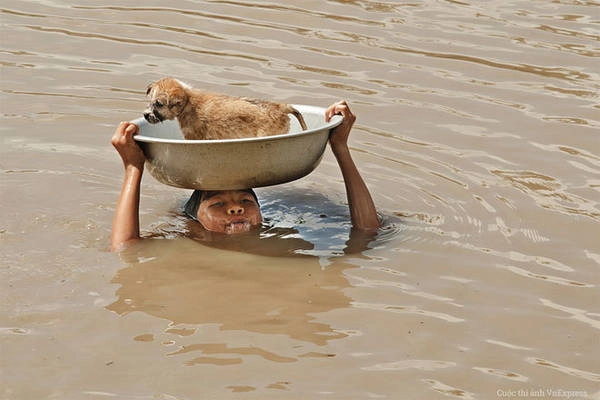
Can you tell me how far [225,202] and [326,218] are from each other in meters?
0.66

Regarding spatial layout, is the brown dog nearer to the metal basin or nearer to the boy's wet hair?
the metal basin

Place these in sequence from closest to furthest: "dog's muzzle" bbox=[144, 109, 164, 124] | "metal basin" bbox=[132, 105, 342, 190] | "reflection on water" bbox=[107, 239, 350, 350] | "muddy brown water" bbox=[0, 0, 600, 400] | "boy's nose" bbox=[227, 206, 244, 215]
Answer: "muddy brown water" bbox=[0, 0, 600, 400]
"reflection on water" bbox=[107, 239, 350, 350]
"metal basin" bbox=[132, 105, 342, 190]
"dog's muzzle" bbox=[144, 109, 164, 124]
"boy's nose" bbox=[227, 206, 244, 215]

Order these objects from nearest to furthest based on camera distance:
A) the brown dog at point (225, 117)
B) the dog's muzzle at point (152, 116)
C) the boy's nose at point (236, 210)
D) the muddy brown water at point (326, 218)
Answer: the muddy brown water at point (326, 218) < the dog's muzzle at point (152, 116) < the brown dog at point (225, 117) < the boy's nose at point (236, 210)

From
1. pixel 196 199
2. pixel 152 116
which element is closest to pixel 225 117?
pixel 152 116

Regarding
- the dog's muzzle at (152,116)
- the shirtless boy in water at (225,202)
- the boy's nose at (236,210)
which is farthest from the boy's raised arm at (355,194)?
the dog's muzzle at (152,116)

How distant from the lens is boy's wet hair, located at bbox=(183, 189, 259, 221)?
579cm

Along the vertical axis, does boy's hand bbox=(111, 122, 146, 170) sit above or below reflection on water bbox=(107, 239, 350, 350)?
above

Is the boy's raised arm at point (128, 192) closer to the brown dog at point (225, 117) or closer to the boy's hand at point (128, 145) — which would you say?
the boy's hand at point (128, 145)

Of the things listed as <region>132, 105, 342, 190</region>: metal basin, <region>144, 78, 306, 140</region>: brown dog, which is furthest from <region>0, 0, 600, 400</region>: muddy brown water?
<region>144, 78, 306, 140</region>: brown dog

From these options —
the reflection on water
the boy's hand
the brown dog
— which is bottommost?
the reflection on water

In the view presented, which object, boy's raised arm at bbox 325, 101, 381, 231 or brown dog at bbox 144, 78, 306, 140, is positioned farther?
boy's raised arm at bbox 325, 101, 381, 231

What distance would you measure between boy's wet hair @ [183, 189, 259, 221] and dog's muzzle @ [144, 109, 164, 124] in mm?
641

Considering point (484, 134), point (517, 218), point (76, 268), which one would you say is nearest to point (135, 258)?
point (76, 268)

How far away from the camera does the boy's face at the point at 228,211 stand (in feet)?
18.8
